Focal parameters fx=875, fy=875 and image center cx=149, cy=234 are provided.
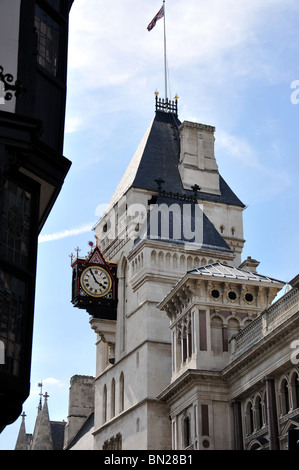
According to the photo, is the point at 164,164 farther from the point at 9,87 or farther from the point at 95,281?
the point at 9,87

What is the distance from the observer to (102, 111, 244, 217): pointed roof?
62312 mm

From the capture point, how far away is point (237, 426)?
4041 centimetres

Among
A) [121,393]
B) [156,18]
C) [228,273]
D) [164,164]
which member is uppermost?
[156,18]

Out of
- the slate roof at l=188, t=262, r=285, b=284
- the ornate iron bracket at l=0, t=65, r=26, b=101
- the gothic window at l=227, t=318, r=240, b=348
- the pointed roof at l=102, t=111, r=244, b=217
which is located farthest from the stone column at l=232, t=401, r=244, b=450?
the ornate iron bracket at l=0, t=65, r=26, b=101

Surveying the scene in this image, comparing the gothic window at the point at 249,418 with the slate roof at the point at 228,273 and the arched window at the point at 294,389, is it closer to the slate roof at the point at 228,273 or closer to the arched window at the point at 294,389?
the arched window at the point at 294,389

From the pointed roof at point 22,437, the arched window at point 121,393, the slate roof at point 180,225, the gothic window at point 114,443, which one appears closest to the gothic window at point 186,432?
the gothic window at point 114,443

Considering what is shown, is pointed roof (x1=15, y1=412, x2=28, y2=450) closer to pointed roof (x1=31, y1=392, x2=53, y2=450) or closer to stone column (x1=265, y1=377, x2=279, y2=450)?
pointed roof (x1=31, y1=392, x2=53, y2=450)

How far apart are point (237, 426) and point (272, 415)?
177 inches

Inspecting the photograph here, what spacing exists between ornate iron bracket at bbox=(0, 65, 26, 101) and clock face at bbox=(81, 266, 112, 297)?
124 feet

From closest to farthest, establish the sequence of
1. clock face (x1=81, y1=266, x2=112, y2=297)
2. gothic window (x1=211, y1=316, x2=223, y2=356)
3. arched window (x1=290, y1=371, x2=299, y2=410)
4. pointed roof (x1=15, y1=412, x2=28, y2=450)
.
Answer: arched window (x1=290, y1=371, x2=299, y2=410), gothic window (x1=211, y1=316, x2=223, y2=356), clock face (x1=81, y1=266, x2=112, y2=297), pointed roof (x1=15, y1=412, x2=28, y2=450)

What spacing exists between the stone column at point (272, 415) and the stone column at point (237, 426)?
388 centimetres

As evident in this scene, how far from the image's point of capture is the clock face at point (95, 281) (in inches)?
2204

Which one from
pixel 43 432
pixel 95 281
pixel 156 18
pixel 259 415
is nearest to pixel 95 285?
pixel 95 281
